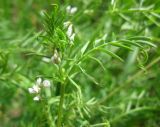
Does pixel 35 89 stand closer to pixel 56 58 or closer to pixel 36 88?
pixel 36 88

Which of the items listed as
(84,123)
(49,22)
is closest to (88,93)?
(84,123)

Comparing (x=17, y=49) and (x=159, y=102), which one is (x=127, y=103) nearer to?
(x=159, y=102)

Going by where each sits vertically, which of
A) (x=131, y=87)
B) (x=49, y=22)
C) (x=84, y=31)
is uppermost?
(x=84, y=31)

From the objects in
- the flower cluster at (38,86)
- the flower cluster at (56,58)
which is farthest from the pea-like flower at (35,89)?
Result: the flower cluster at (56,58)

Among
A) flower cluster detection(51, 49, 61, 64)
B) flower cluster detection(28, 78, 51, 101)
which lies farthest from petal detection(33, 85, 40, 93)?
flower cluster detection(51, 49, 61, 64)

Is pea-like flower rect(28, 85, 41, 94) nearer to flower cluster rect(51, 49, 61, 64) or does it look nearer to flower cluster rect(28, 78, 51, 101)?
flower cluster rect(28, 78, 51, 101)

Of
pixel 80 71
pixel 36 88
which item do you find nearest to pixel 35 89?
pixel 36 88

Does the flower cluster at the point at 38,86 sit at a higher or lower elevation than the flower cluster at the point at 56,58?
lower

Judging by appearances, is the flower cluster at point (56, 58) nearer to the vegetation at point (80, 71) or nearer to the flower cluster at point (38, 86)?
the vegetation at point (80, 71)
